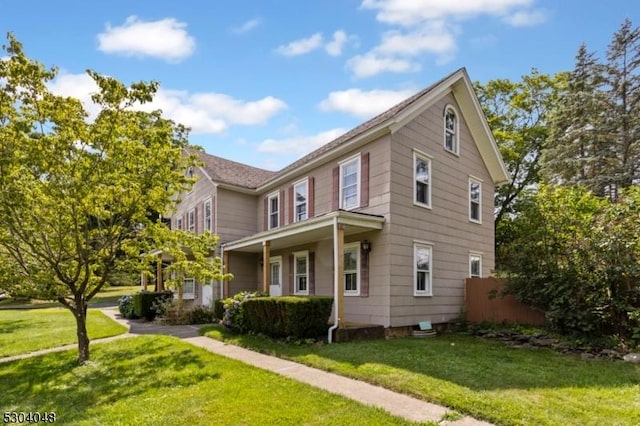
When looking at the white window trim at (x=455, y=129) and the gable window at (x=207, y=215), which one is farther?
the gable window at (x=207, y=215)

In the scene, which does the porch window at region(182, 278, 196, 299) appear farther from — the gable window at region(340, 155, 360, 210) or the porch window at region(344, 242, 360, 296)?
the gable window at region(340, 155, 360, 210)

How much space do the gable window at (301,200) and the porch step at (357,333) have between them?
5014 mm

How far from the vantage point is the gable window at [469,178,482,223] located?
14641mm

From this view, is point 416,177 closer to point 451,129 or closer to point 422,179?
point 422,179

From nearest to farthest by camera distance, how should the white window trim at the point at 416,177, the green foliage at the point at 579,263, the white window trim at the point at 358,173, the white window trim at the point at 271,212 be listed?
1. the green foliage at the point at 579,263
2. the white window trim at the point at 416,177
3. the white window trim at the point at 358,173
4. the white window trim at the point at 271,212

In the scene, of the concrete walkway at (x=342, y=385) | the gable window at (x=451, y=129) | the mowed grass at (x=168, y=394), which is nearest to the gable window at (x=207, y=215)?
the concrete walkway at (x=342, y=385)

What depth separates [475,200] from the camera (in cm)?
1495

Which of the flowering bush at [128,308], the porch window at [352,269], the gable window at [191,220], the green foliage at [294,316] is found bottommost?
the flowering bush at [128,308]

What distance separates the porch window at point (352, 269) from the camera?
11.9m

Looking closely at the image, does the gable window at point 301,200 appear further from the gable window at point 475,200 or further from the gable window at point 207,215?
the gable window at point 475,200

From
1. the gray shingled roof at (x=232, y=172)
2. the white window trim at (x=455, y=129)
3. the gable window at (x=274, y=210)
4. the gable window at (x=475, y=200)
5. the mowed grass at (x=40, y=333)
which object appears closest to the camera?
the mowed grass at (x=40, y=333)

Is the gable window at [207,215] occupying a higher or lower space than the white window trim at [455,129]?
lower

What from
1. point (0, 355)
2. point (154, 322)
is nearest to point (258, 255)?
point (154, 322)

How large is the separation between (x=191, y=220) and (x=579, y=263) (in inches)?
633
